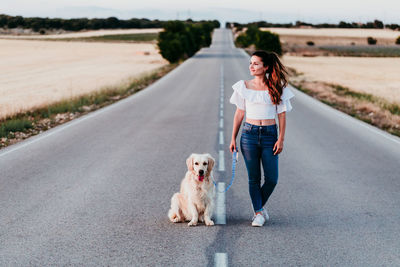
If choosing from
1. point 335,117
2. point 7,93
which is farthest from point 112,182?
point 7,93

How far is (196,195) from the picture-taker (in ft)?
18.0

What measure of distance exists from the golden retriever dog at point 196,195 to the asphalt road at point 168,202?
5.0 inches

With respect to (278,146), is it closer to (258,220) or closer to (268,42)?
(258,220)

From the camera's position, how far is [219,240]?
534cm

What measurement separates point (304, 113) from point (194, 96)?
7.10 metres

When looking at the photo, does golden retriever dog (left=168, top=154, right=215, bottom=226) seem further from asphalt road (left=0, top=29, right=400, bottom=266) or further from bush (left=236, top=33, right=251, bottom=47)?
bush (left=236, top=33, right=251, bottom=47)

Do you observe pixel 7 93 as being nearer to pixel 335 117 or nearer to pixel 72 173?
pixel 335 117

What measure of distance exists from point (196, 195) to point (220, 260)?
0.92 meters

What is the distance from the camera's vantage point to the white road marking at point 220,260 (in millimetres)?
4691

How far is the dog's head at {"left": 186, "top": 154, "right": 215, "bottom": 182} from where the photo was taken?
523 centimetres

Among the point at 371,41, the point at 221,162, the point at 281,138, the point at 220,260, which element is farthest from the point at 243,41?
the point at 220,260

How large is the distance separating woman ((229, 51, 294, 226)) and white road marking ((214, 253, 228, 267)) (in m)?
1.13

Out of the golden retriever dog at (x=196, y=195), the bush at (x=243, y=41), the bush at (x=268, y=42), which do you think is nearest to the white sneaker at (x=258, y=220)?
the golden retriever dog at (x=196, y=195)

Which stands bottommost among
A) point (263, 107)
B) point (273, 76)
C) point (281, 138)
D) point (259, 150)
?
point (259, 150)
